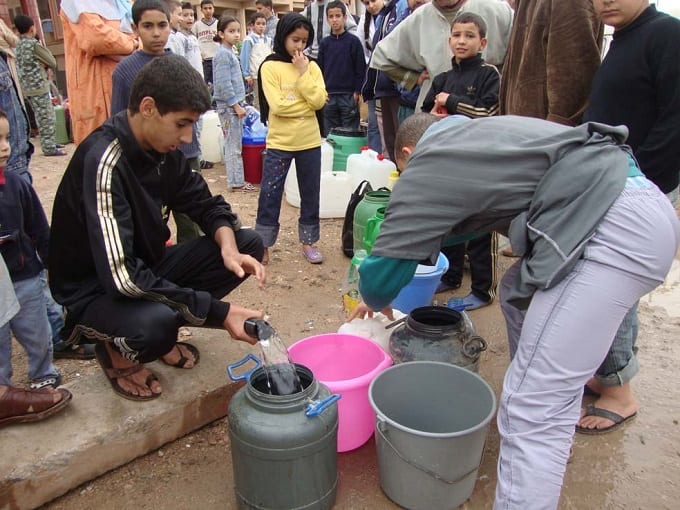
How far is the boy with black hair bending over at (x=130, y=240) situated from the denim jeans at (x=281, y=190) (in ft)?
5.52

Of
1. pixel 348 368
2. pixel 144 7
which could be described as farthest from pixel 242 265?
pixel 144 7

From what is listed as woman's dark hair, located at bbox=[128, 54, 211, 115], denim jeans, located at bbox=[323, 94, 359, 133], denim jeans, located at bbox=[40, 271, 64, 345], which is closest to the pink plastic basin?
woman's dark hair, located at bbox=[128, 54, 211, 115]

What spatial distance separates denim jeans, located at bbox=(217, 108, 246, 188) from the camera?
592 centimetres

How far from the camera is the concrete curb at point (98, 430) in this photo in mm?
1884

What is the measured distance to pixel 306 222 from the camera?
423cm

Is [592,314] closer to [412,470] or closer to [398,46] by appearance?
[412,470]

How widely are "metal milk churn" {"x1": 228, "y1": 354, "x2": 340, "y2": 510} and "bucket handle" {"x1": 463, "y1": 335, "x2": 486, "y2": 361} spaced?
2.20ft

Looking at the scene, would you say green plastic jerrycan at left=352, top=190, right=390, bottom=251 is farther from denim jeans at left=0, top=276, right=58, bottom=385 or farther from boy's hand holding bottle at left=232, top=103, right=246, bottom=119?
boy's hand holding bottle at left=232, top=103, right=246, bottom=119

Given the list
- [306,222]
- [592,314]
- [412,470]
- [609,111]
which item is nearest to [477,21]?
[609,111]

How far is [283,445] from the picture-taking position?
5.63 feet

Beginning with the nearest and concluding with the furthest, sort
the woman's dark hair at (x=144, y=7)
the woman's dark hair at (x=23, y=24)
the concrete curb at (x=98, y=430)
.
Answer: the concrete curb at (x=98, y=430), the woman's dark hair at (x=144, y=7), the woman's dark hair at (x=23, y=24)

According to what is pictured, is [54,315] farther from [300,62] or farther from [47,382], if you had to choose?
[300,62]

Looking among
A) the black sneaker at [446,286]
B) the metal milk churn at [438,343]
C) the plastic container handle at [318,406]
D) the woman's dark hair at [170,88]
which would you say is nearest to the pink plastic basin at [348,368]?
the metal milk churn at [438,343]

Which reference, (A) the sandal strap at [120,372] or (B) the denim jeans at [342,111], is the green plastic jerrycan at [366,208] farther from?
(B) the denim jeans at [342,111]
